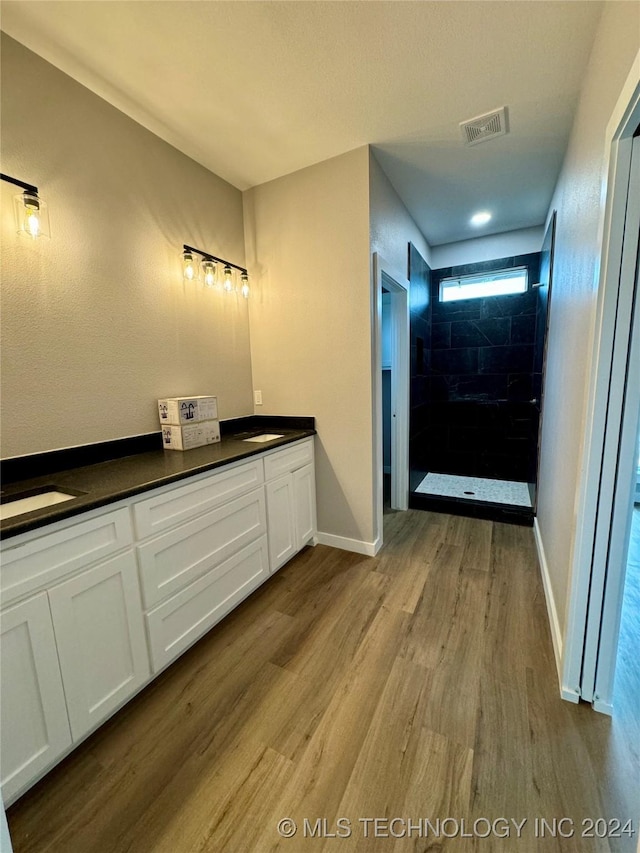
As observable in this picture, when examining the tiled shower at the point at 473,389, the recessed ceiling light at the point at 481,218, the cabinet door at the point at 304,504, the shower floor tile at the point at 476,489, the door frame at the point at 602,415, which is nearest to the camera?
the door frame at the point at 602,415

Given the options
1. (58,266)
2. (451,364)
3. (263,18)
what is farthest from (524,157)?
(58,266)

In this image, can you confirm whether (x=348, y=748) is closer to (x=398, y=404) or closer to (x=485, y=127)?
(x=398, y=404)

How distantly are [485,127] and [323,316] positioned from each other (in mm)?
1391

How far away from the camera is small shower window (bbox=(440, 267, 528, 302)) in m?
3.57

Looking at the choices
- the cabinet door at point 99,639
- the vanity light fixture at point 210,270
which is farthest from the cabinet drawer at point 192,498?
the vanity light fixture at point 210,270

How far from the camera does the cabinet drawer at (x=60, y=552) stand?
96cm

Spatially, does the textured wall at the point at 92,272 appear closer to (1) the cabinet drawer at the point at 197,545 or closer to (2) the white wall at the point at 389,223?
(1) the cabinet drawer at the point at 197,545

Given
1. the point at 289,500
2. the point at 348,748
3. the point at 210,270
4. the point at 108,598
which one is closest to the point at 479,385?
the point at 289,500

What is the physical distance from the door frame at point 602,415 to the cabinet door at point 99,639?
171cm

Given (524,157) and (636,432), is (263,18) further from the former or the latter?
(636,432)

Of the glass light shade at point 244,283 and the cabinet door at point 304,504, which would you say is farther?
the glass light shade at point 244,283

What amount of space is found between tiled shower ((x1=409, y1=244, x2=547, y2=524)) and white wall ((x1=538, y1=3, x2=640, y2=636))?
1231 mm

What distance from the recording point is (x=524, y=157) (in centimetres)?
220

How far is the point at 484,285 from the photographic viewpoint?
375 centimetres
